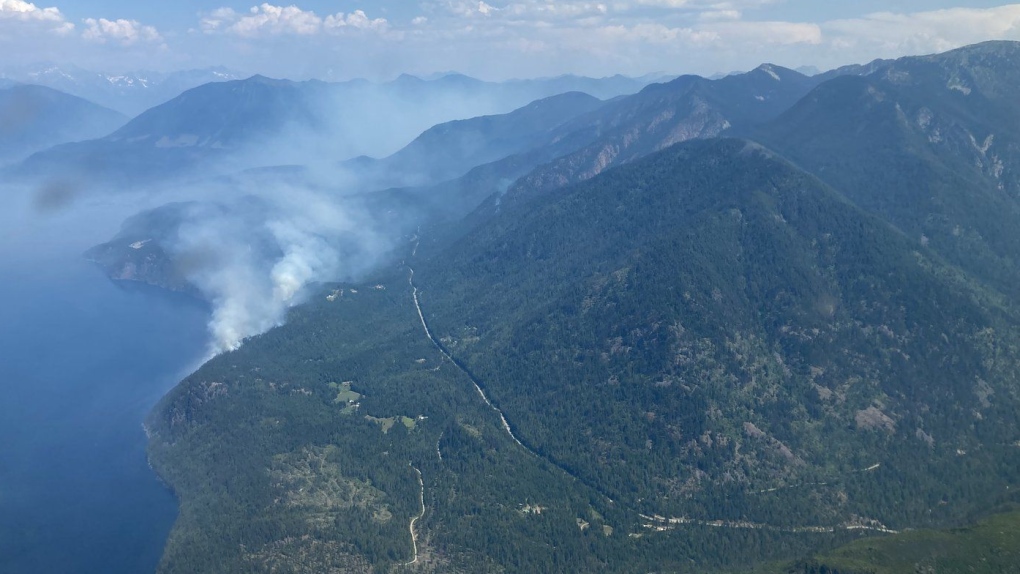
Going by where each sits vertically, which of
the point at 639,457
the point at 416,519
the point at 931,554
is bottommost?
the point at 416,519

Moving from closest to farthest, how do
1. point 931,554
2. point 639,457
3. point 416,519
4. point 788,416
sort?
point 931,554, point 416,519, point 639,457, point 788,416

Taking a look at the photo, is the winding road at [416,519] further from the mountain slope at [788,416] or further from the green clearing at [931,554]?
the green clearing at [931,554]

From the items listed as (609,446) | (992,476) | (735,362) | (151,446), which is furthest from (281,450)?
(992,476)

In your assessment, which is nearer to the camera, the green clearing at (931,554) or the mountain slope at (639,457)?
the green clearing at (931,554)

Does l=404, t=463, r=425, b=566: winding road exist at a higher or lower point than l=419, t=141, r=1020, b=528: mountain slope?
lower

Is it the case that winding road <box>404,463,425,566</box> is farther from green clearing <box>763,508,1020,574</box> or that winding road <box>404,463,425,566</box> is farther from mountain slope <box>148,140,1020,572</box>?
green clearing <box>763,508,1020,574</box>

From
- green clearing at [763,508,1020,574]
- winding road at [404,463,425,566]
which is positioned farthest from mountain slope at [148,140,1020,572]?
green clearing at [763,508,1020,574]

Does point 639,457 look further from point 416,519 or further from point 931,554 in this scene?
point 931,554

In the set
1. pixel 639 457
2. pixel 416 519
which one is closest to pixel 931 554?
pixel 639 457

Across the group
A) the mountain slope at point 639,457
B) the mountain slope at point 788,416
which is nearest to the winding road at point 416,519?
the mountain slope at point 639,457

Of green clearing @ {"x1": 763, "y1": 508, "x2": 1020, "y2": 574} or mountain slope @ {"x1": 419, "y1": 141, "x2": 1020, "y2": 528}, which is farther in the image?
mountain slope @ {"x1": 419, "y1": 141, "x2": 1020, "y2": 528}

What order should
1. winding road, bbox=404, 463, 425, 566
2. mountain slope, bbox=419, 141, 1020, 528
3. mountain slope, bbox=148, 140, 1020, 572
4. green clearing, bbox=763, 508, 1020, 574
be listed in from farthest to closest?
1. mountain slope, bbox=419, 141, 1020, 528
2. mountain slope, bbox=148, 140, 1020, 572
3. winding road, bbox=404, 463, 425, 566
4. green clearing, bbox=763, 508, 1020, 574
